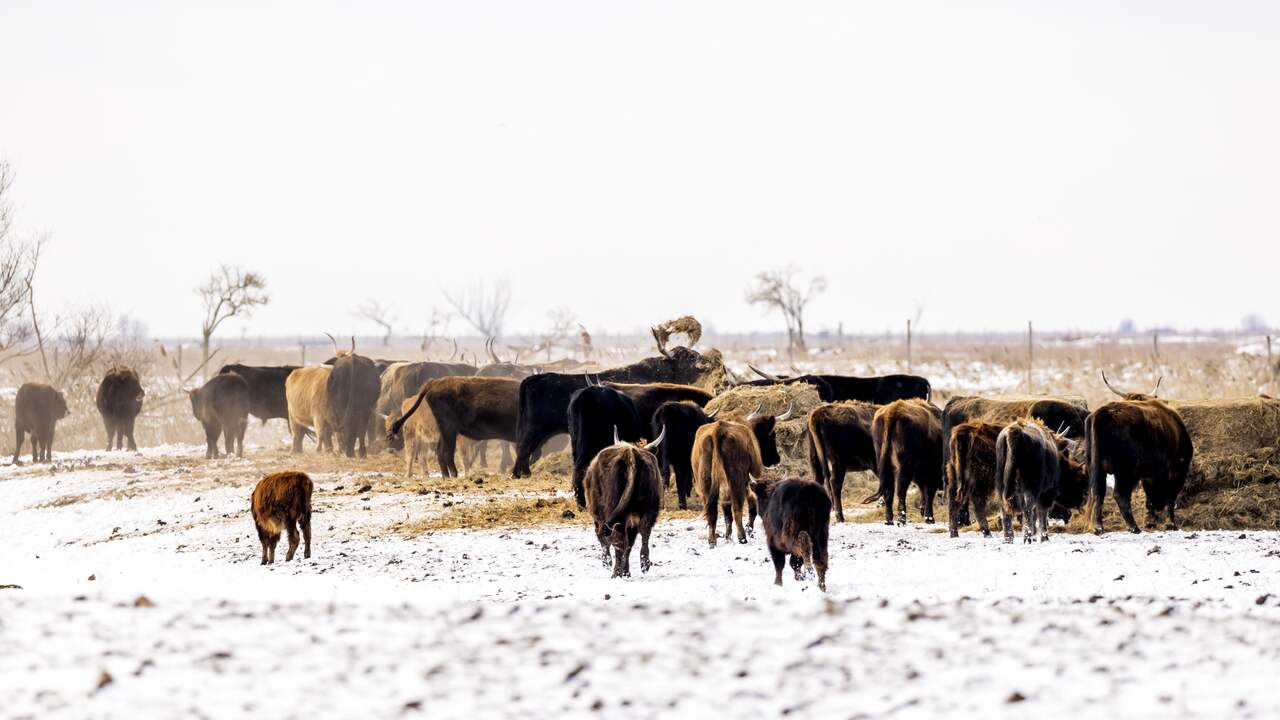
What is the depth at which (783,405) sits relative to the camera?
18.0 m

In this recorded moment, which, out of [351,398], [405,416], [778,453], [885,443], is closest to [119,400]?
[351,398]

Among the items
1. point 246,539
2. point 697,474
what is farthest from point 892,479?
point 246,539

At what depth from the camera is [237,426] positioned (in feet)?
89.7

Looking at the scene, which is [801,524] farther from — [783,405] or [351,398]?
[351,398]

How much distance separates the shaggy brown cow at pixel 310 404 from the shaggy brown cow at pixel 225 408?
0.90 metres

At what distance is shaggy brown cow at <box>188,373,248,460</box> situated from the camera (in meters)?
26.7

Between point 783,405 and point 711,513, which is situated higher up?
point 783,405

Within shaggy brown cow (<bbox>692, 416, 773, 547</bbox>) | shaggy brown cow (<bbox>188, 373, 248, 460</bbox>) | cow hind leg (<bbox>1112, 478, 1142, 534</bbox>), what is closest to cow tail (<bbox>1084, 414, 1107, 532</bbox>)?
cow hind leg (<bbox>1112, 478, 1142, 534</bbox>)

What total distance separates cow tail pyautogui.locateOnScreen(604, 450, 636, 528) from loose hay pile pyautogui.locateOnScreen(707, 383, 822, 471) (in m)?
6.46

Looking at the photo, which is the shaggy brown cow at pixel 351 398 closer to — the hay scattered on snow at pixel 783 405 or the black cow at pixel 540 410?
the black cow at pixel 540 410

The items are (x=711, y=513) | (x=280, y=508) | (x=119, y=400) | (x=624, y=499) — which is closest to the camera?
(x=624, y=499)

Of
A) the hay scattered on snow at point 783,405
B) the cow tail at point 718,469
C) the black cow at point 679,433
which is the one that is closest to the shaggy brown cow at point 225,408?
the hay scattered on snow at point 783,405

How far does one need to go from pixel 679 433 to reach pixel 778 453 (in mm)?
1424

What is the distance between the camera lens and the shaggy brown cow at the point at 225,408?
26719 mm
